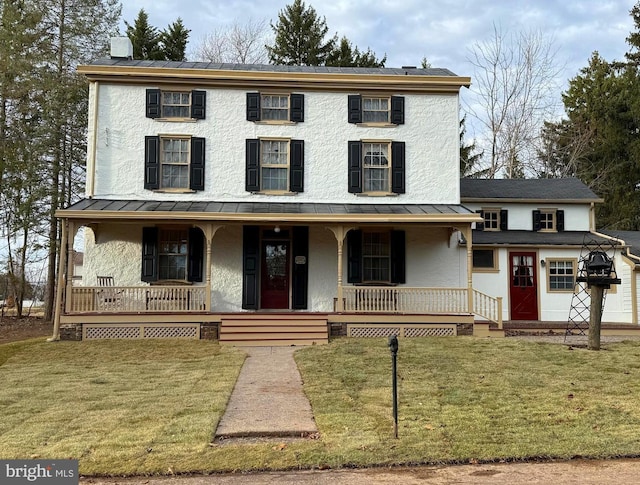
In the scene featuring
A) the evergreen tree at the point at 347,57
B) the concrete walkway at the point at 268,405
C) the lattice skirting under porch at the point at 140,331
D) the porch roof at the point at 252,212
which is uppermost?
the evergreen tree at the point at 347,57

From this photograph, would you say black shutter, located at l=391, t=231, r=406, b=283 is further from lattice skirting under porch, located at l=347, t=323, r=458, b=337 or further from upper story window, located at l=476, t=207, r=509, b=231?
upper story window, located at l=476, t=207, r=509, b=231

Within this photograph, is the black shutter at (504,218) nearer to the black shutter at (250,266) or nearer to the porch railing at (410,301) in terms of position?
the porch railing at (410,301)

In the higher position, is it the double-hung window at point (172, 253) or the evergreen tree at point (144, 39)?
the evergreen tree at point (144, 39)

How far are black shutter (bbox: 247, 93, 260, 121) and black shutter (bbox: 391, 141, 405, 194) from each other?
4143 millimetres

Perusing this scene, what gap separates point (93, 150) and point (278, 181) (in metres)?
5.29

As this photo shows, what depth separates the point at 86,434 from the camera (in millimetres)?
5676

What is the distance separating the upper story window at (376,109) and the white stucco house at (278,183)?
0.04m

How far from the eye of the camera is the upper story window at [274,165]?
1503cm

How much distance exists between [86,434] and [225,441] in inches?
60.6

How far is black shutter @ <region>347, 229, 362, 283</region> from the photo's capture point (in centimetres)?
1474

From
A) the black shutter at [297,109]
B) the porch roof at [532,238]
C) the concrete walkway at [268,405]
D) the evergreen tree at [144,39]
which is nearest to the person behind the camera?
the concrete walkway at [268,405]

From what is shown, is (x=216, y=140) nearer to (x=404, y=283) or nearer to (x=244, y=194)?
(x=244, y=194)

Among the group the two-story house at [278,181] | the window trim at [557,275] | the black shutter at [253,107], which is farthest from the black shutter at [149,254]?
the window trim at [557,275]

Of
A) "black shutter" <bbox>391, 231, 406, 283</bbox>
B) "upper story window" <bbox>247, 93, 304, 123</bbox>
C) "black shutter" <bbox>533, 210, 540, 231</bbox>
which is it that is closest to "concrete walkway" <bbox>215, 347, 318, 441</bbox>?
"black shutter" <bbox>391, 231, 406, 283</bbox>
